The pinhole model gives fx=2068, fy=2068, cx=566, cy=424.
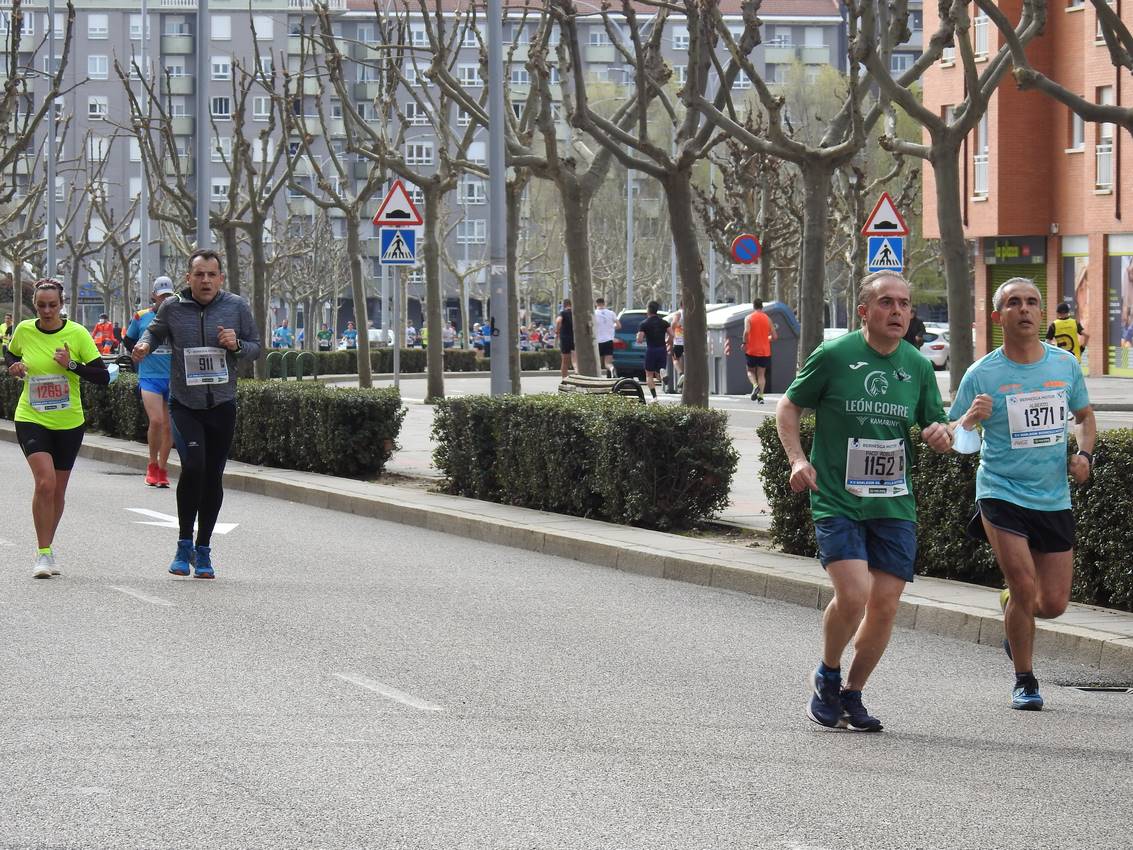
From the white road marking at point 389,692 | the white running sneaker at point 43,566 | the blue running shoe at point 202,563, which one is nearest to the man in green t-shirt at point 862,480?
the white road marking at point 389,692

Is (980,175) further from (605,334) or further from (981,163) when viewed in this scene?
(605,334)

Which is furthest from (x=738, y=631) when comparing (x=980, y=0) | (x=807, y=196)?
(x=807, y=196)

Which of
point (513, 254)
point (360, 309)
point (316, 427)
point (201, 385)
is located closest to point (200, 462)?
point (201, 385)

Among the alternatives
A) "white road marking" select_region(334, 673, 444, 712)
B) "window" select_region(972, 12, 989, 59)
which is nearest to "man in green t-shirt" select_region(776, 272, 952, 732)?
"white road marking" select_region(334, 673, 444, 712)

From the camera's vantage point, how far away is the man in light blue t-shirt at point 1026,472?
25.7 feet

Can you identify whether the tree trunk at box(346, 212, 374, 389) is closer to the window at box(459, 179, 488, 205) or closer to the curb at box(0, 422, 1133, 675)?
the curb at box(0, 422, 1133, 675)

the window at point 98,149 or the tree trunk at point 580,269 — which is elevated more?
the window at point 98,149

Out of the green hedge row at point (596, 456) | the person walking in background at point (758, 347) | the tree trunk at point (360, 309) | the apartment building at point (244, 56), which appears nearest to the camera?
the green hedge row at point (596, 456)

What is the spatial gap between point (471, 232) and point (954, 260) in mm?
107508

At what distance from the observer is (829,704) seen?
7.35 meters

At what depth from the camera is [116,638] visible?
9.30m

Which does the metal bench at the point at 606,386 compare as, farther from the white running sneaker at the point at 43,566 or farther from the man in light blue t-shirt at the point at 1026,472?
the man in light blue t-shirt at the point at 1026,472

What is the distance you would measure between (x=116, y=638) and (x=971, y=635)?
12.9 feet

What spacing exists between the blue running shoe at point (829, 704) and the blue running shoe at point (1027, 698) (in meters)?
0.87
